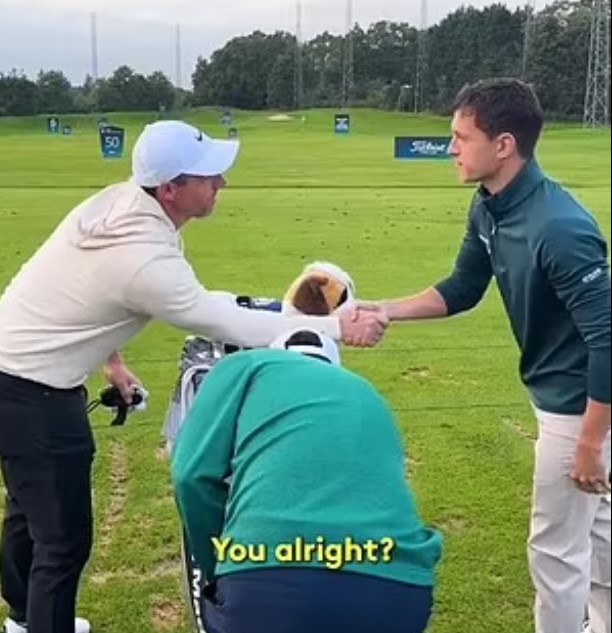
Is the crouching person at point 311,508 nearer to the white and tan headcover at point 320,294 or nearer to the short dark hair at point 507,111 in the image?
the white and tan headcover at point 320,294

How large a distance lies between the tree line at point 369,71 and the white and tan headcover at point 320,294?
3492 centimetres

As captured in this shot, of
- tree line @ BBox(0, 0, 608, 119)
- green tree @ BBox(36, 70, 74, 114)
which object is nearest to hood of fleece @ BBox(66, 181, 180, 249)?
tree line @ BBox(0, 0, 608, 119)

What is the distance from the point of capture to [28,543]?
3719 mm

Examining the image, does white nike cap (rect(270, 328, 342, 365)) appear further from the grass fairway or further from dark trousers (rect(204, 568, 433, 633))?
the grass fairway

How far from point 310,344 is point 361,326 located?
0.63 m

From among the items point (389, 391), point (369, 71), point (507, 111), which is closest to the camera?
point (507, 111)

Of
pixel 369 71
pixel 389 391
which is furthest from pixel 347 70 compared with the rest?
pixel 389 391

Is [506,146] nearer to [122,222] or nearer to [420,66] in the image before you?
[122,222]

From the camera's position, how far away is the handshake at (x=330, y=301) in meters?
3.15

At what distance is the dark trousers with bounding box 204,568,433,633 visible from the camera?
224 centimetres

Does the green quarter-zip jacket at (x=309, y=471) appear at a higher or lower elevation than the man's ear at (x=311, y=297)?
lower

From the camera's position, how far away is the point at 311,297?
10.5ft

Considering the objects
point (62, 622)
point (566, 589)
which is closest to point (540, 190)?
point (566, 589)

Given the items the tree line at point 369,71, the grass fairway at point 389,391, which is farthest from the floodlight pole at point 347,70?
the grass fairway at point 389,391
